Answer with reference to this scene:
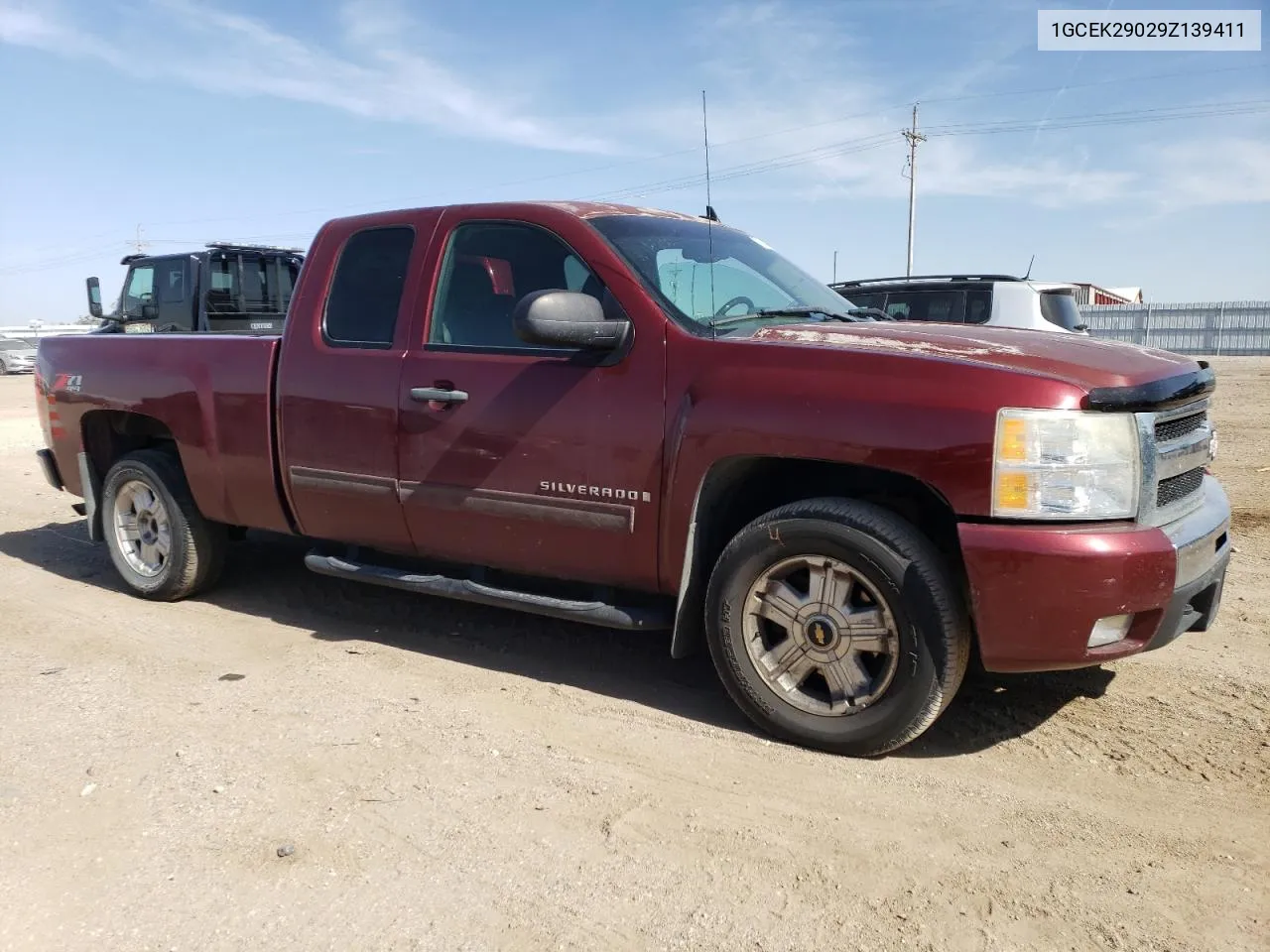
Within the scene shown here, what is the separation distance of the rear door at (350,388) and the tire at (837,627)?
63.4 inches

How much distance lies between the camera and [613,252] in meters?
3.93

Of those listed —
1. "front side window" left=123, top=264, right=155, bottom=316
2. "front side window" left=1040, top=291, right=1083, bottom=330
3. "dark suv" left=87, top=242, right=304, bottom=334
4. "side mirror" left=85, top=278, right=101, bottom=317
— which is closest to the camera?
"front side window" left=1040, top=291, right=1083, bottom=330

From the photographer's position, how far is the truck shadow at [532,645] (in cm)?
380

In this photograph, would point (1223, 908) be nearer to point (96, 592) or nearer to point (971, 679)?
point (971, 679)

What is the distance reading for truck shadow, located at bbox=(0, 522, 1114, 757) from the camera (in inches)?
150

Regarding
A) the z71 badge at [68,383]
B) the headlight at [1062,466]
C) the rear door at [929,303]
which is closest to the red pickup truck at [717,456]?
the headlight at [1062,466]

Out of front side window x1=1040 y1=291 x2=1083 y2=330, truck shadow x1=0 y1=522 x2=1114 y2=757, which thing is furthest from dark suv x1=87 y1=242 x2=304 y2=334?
front side window x1=1040 y1=291 x2=1083 y2=330

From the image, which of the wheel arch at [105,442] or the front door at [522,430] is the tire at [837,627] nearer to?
the front door at [522,430]

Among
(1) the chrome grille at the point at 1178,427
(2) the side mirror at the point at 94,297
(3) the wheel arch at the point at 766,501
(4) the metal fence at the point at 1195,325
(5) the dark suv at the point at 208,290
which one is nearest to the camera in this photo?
(1) the chrome grille at the point at 1178,427

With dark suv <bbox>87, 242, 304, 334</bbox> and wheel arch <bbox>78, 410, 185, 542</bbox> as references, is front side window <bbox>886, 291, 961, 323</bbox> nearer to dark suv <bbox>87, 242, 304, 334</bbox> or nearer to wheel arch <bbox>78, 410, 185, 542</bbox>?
wheel arch <bbox>78, 410, 185, 542</bbox>

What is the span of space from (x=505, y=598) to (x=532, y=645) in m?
0.68

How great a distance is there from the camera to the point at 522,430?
12.8 ft

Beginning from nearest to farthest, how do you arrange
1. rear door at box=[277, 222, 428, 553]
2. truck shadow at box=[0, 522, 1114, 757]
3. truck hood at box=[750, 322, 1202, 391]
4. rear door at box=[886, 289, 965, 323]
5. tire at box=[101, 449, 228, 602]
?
truck hood at box=[750, 322, 1202, 391] < truck shadow at box=[0, 522, 1114, 757] < rear door at box=[277, 222, 428, 553] < tire at box=[101, 449, 228, 602] < rear door at box=[886, 289, 965, 323]

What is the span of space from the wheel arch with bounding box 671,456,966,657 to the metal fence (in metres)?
31.7
